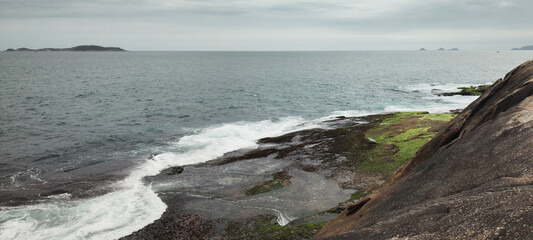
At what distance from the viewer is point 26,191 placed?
29.6m

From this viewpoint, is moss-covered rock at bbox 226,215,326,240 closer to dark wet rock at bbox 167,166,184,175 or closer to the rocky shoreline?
the rocky shoreline

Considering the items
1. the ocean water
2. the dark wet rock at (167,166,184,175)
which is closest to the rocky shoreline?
the dark wet rock at (167,166,184,175)

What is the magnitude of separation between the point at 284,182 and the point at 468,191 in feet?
61.4

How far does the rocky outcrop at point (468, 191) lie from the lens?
344 inches

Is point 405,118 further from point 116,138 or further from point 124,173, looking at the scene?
point 116,138

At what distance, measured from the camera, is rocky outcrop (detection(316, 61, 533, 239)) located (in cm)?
873

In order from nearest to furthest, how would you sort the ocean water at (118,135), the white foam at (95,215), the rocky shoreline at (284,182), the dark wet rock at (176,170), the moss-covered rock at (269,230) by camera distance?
the moss-covered rock at (269,230), the rocky shoreline at (284,182), the white foam at (95,215), the ocean water at (118,135), the dark wet rock at (176,170)

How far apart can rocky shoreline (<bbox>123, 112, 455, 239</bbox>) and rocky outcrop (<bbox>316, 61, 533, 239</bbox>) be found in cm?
576

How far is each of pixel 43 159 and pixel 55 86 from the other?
267 feet

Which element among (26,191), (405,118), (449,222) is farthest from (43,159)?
(405,118)

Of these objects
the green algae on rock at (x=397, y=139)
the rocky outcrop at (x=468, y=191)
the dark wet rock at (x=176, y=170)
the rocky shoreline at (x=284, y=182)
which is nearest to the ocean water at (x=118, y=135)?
the dark wet rock at (x=176, y=170)

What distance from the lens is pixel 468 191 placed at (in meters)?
11.6

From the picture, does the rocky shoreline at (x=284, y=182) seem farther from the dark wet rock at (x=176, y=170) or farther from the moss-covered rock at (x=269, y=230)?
the dark wet rock at (x=176, y=170)

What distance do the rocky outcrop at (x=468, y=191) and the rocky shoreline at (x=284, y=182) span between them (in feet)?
18.9
